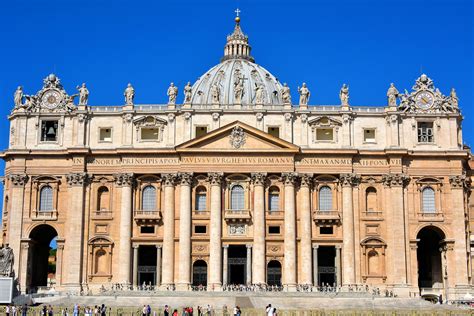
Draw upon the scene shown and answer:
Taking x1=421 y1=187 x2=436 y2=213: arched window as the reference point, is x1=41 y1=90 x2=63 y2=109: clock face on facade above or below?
above

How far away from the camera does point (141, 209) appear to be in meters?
81.0

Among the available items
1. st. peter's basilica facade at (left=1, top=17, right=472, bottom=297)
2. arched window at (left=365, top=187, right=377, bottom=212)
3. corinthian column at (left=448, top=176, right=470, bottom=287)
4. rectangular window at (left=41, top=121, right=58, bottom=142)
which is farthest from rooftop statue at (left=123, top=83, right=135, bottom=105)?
corinthian column at (left=448, top=176, right=470, bottom=287)

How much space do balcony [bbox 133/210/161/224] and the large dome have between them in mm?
34997

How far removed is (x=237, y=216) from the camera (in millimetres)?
79188

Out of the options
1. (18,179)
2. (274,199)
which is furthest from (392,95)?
(18,179)

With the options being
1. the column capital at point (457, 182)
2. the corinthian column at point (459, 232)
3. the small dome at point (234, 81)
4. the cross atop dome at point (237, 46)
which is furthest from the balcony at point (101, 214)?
the cross atop dome at point (237, 46)

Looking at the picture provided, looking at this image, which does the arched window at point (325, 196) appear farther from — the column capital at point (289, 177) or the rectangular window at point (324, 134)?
the rectangular window at point (324, 134)

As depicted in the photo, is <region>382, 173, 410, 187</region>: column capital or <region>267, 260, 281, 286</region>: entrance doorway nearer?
<region>267, 260, 281, 286</region>: entrance doorway

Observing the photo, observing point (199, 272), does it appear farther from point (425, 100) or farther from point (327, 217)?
point (425, 100)

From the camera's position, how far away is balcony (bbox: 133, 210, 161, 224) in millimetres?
79812

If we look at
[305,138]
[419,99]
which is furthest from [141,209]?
[419,99]

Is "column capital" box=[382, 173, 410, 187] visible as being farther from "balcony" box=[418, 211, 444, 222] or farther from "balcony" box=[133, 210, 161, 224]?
"balcony" box=[133, 210, 161, 224]

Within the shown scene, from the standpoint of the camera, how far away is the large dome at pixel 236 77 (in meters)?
117

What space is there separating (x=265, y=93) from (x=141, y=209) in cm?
4074
